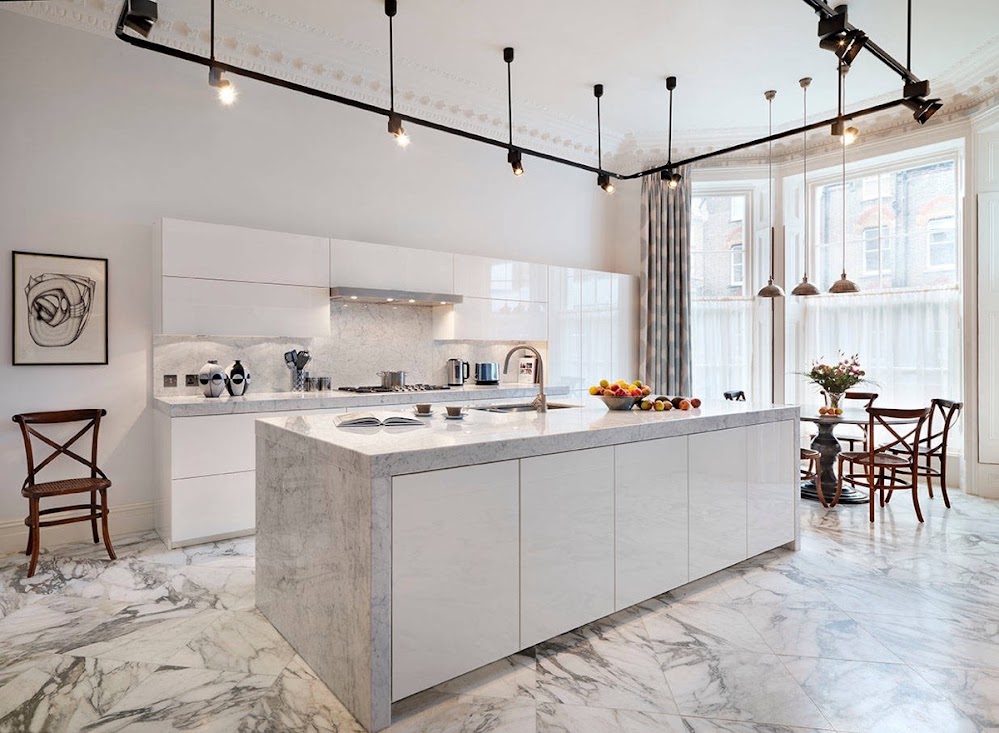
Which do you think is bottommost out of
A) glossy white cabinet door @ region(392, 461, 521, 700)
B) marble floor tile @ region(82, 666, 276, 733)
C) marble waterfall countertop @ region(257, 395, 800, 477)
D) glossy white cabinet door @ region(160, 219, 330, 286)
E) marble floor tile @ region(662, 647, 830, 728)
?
marble floor tile @ region(662, 647, 830, 728)

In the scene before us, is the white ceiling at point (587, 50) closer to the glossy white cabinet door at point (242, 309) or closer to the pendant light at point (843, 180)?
the pendant light at point (843, 180)

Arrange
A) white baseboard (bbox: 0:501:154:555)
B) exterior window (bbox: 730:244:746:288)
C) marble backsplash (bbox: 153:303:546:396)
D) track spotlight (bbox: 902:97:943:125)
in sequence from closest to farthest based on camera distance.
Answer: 1. track spotlight (bbox: 902:97:943:125)
2. white baseboard (bbox: 0:501:154:555)
3. marble backsplash (bbox: 153:303:546:396)
4. exterior window (bbox: 730:244:746:288)

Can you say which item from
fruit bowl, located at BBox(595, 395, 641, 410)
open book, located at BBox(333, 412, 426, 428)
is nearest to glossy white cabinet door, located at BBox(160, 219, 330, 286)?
open book, located at BBox(333, 412, 426, 428)

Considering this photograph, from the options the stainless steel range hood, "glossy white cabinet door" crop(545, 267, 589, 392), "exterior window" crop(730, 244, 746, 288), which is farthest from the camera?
"exterior window" crop(730, 244, 746, 288)

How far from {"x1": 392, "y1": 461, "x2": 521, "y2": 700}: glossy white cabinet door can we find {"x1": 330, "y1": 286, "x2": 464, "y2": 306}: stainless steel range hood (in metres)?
2.66

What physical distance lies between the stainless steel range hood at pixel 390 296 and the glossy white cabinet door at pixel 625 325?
1967mm

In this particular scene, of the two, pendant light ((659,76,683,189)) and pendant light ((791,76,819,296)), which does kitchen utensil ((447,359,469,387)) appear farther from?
pendant light ((791,76,819,296))

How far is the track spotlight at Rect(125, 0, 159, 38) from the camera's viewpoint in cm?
226

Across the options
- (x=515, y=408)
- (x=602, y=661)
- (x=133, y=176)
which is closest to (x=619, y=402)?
(x=515, y=408)

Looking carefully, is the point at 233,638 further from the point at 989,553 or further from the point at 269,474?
the point at 989,553

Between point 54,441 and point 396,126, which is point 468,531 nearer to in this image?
point 396,126

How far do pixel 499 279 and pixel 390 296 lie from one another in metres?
1.18

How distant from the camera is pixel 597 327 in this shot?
244 inches

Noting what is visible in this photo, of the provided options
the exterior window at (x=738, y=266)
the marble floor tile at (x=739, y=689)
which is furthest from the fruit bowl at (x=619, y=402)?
the exterior window at (x=738, y=266)
